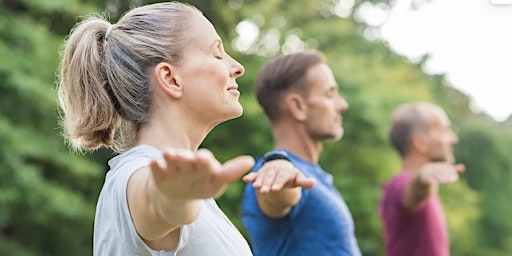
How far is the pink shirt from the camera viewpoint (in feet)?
15.1

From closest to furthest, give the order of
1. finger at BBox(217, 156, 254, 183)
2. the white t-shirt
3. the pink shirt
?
finger at BBox(217, 156, 254, 183)
the white t-shirt
the pink shirt

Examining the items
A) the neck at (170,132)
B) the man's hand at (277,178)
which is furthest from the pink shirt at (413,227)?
the neck at (170,132)

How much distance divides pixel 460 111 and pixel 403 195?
1563cm

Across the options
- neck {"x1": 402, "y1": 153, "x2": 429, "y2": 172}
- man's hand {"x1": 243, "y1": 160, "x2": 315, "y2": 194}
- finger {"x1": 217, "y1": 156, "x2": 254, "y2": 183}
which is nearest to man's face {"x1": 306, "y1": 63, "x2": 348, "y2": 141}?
man's hand {"x1": 243, "y1": 160, "x2": 315, "y2": 194}

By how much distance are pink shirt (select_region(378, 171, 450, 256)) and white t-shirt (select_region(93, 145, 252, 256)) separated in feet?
9.20

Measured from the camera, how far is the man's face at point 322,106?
3607mm

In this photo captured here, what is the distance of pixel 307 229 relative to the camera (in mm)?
3219

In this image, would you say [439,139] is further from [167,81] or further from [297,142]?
[167,81]

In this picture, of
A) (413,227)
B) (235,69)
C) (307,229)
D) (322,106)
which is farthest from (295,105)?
(235,69)

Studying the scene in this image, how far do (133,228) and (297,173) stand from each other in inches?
36.8

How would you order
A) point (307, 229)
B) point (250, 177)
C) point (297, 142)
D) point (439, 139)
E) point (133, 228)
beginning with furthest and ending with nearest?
point (439, 139) < point (297, 142) < point (307, 229) < point (250, 177) < point (133, 228)

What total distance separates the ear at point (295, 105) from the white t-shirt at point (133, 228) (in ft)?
5.49

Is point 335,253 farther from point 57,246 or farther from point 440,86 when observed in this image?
point 440,86

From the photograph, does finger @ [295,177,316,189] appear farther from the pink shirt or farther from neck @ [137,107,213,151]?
the pink shirt
